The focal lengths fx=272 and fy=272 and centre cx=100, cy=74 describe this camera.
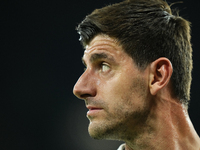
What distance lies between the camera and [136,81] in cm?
122

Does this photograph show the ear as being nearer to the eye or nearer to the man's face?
the man's face

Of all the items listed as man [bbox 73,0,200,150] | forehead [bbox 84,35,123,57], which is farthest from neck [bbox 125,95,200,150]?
forehead [bbox 84,35,123,57]

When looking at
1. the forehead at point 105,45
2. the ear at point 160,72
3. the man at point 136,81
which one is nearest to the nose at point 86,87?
the man at point 136,81

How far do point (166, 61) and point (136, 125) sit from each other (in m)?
0.32

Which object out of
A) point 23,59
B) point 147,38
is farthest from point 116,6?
point 23,59

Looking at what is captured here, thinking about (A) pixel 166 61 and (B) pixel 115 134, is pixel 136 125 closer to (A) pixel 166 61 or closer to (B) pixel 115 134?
(B) pixel 115 134

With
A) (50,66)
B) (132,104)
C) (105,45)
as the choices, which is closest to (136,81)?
(132,104)

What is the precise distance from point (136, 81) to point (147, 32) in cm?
24

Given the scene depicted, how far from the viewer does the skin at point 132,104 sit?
1211 millimetres

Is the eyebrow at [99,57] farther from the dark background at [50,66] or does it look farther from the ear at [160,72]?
the dark background at [50,66]

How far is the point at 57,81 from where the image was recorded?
97.7 inches

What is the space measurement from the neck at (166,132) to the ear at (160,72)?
9 centimetres

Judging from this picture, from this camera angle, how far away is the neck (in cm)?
123

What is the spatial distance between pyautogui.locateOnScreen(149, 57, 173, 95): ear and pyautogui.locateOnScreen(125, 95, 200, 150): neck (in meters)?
0.09
